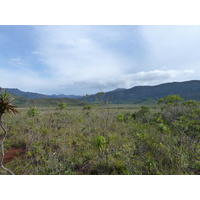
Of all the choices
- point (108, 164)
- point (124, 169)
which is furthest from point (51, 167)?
point (124, 169)

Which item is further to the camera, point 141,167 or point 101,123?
point 101,123

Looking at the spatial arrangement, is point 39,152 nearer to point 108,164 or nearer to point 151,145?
point 108,164

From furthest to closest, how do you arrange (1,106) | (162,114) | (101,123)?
(162,114) → (101,123) → (1,106)

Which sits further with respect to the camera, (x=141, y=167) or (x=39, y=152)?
(x=39, y=152)

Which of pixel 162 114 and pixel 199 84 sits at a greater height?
pixel 199 84

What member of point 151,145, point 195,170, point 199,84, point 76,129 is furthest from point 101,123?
point 199,84

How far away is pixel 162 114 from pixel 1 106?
34.9ft

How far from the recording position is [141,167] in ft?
11.7

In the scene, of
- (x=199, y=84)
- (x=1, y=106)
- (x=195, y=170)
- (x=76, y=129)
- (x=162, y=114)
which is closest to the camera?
(x=1, y=106)

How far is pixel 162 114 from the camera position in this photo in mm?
10281

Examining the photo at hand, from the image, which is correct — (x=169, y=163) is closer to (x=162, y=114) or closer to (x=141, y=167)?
(x=141, y=167)

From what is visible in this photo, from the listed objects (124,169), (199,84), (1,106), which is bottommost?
(124,169)

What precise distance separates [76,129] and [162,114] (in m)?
7.24

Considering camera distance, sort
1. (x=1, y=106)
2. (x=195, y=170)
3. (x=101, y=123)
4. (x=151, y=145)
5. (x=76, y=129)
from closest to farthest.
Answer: (x=1, y=106) < (x=195, y=170) < (x=151, y=145) < (x=76, y=129) < (x=101, y=123)
